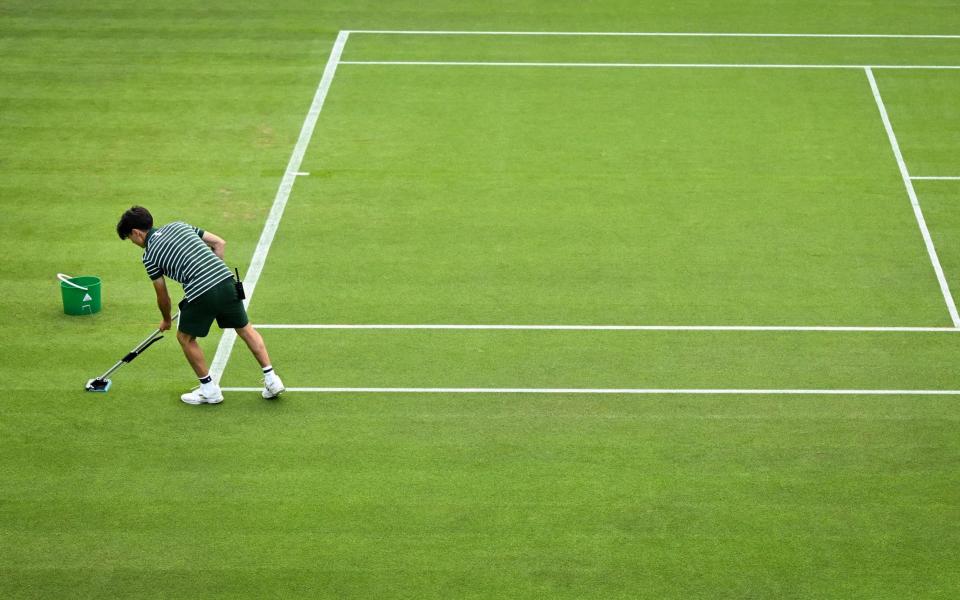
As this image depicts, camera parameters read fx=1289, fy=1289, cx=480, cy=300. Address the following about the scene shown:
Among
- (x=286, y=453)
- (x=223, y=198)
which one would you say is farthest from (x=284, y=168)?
(x=286, y=453)

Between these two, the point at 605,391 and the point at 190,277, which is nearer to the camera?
the point at 190,277

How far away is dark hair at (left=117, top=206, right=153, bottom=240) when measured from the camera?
1025cm

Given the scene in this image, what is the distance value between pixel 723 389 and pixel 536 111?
6.96 metres

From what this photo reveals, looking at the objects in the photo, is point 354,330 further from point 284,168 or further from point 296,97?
point 296,97

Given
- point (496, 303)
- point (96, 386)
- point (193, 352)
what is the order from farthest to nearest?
point (496, 303)
point (96, 386)
point (193, 352)

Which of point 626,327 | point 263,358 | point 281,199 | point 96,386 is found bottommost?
point 626,327

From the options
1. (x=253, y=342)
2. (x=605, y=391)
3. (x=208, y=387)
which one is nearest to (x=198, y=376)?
(x=208, y=387)

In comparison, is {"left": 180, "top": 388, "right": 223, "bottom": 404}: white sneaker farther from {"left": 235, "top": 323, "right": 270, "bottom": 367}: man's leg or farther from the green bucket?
the green bucket

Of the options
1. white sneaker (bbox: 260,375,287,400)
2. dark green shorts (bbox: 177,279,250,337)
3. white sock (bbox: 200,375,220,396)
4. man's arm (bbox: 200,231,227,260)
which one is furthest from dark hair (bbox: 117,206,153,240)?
white sneaker (bbox: 260,375,287,400)

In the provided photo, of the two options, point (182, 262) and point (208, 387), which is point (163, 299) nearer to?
point (182, 262)

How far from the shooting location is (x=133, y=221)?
33.7 feet

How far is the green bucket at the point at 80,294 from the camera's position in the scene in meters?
12.2

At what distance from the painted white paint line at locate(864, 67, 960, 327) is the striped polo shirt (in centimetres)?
702

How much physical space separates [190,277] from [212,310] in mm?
323
